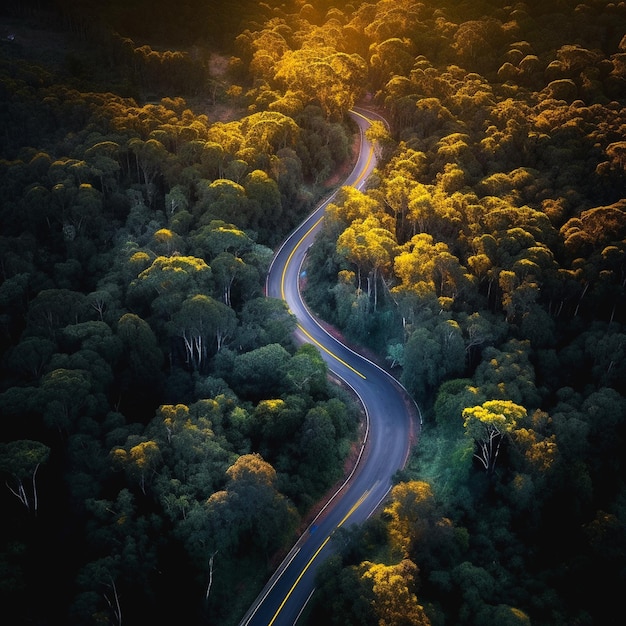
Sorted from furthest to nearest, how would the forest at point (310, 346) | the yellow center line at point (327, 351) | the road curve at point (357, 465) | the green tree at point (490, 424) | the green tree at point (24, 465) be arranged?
the yellow center line at point (327, 351)
the green tree at point (490, 424)
the road curve at point (357, 465)
the forest at point (310, 346)
the green tree at point (24, 465)

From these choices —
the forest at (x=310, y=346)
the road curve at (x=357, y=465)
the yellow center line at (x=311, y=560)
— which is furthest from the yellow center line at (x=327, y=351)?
the yellow center line at (x=311, y=560)

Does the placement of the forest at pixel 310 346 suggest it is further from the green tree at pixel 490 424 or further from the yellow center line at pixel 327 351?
the yellow center line at pixel 327 351

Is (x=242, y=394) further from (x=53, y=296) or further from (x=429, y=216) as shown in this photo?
(x=429, y=216)

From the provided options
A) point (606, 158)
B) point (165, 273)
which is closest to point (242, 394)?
point (165, 273)

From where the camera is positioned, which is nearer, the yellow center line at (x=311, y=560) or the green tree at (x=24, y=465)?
the green tree at (x=24, y=465)

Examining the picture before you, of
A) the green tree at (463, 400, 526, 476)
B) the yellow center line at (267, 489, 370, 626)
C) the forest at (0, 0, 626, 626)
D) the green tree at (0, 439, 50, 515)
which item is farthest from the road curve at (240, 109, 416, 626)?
the green tree at (0, 439, 50, 515)

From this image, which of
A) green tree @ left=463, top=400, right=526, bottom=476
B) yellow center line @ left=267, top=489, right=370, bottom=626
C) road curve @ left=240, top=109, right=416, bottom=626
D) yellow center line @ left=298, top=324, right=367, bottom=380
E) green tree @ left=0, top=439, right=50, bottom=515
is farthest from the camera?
yellow center line @ left=298, top=324, right=367, bottom=380

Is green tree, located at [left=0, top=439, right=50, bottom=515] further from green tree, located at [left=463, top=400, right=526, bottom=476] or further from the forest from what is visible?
green tree, located at [left=463, top=400, right=526, bottom=476]
